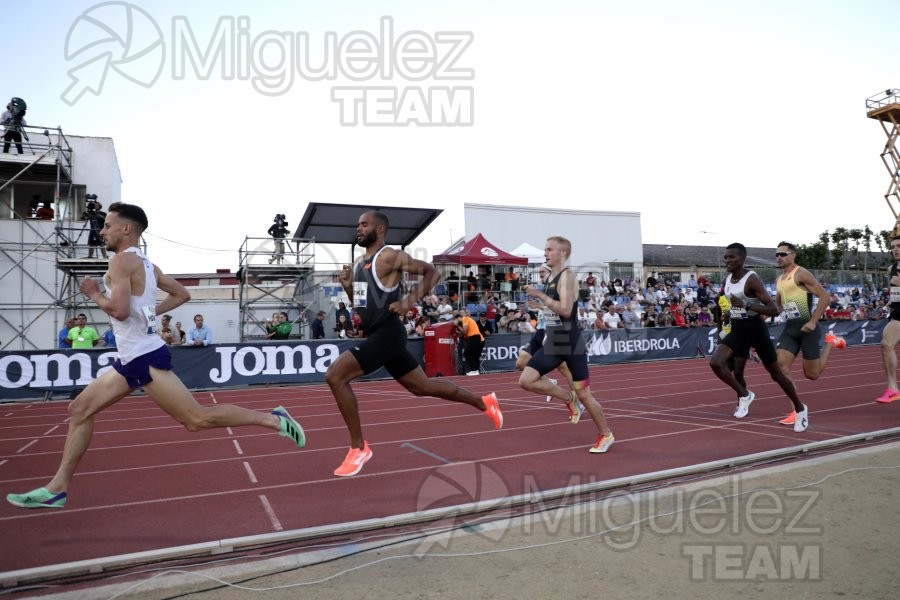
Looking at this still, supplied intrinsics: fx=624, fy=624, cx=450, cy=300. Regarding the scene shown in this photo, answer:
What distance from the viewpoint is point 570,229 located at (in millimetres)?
31875

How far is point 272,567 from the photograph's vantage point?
3.24 m

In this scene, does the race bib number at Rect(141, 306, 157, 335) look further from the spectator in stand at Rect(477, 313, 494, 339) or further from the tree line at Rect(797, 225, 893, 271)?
the tree line at Rect(797, 225, 893, 271)

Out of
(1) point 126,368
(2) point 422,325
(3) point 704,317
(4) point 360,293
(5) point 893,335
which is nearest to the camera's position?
(1) point 126,368

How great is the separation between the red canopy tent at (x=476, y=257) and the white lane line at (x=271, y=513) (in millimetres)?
14984

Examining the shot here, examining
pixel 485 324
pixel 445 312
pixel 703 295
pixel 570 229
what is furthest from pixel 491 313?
pixel 570 229

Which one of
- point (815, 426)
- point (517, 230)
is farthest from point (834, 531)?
point (517, 230)

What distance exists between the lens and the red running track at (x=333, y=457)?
420cm

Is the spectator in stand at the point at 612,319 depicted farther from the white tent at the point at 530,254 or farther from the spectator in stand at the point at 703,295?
the spectator in stand at the point at 703,295

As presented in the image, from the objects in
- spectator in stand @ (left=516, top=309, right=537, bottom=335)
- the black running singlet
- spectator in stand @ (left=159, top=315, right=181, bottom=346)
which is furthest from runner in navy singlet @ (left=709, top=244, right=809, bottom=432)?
spectator in stand @ (left=159, top=315, right=181, bottom=346)

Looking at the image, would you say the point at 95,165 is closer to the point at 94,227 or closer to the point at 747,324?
the point at 94,227

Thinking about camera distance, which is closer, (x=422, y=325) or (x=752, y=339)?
(x=752, y=339)

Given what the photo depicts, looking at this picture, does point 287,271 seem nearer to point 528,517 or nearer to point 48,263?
point 48,263

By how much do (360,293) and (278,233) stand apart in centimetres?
1551

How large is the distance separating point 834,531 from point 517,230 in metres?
27.6
